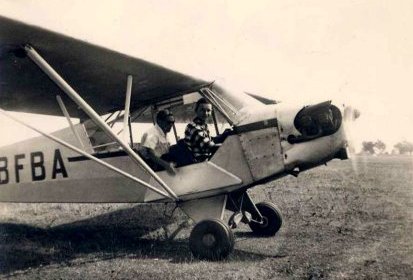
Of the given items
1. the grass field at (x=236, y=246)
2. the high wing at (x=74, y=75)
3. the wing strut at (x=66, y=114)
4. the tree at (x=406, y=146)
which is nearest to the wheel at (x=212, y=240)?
the grass field at (x=236, y=246)

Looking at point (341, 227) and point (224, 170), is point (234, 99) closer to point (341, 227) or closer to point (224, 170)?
point (224, 170)

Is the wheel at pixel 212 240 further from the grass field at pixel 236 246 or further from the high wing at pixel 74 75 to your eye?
the high wing at pixel 74 75

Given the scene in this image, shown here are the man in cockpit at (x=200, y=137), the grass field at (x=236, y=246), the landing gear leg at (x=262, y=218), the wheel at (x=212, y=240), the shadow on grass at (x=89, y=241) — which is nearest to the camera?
the grass field at (x=236, y=246)

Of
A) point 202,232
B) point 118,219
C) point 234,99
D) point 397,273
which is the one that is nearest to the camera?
point 397,273

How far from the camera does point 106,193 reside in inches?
258

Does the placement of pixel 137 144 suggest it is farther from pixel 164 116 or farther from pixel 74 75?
pixel 74 75

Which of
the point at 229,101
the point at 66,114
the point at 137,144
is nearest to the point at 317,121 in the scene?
the point at 229,101

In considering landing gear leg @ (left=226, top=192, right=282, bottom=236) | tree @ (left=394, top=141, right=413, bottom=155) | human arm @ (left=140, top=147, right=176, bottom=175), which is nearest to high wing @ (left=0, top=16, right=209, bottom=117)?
human arm @ (left=140, top=147, right=176, bottom=175)

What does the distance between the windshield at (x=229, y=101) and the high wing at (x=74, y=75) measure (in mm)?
215

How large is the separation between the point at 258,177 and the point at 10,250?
12.2ft

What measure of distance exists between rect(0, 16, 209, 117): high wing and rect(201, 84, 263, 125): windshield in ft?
0.71

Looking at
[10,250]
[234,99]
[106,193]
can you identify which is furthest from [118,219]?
[234,99]

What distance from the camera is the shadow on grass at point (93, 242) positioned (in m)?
5.46

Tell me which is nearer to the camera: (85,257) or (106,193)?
(85,257)
